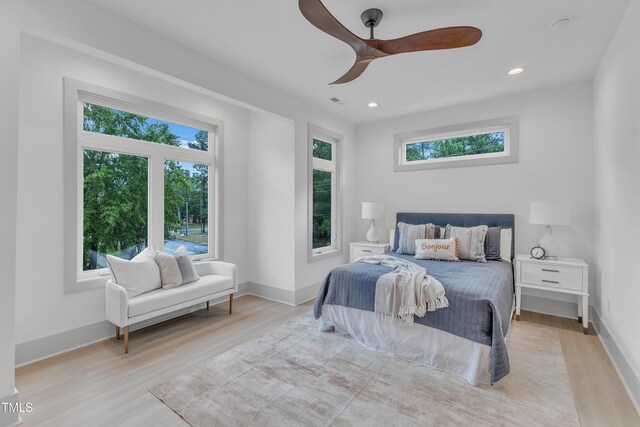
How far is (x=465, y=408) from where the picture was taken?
1.94 metres

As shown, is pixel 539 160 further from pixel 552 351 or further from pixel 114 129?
pixel 114 129

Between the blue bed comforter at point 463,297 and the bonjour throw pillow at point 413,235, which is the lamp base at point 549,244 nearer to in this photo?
the blue bed comforter at point 463,297

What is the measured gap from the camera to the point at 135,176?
10.8 ft

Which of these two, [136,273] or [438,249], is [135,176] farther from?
[438,249]

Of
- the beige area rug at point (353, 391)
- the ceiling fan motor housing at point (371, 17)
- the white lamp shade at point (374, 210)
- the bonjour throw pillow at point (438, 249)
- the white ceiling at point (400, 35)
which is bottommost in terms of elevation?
the beige area rug at point (353, 391)

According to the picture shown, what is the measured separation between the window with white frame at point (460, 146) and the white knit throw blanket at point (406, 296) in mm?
2311

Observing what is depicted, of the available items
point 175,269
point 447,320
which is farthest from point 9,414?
point 447,320

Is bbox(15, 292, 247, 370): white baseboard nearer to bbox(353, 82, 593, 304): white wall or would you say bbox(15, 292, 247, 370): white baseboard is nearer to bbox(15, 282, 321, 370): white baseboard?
bbox(15, 282, 321, 370): white baseboard

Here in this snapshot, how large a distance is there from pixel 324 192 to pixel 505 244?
256 centimetres

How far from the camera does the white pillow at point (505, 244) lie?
3.69 metres

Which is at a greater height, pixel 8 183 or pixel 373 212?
pixel 8 183

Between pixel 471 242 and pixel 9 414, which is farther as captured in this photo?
pixel 471 242

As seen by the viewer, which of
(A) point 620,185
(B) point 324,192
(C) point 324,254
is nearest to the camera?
(A) point 620,185

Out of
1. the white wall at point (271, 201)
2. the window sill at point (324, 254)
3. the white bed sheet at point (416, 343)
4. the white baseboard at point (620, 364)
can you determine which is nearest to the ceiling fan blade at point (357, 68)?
the white wall at point (271, 201)
